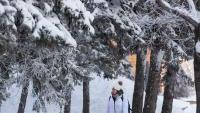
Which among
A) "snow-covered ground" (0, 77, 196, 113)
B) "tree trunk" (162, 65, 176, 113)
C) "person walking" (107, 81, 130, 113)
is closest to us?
"person walking" (107, 81, 130, 113)

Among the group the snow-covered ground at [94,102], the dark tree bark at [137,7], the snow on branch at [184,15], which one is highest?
the dark tree bark at [137,7]

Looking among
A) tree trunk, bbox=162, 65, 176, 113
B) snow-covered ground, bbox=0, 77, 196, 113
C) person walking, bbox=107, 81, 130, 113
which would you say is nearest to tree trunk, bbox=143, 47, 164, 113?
tree trunk, bbox=162, 65, 176, 113

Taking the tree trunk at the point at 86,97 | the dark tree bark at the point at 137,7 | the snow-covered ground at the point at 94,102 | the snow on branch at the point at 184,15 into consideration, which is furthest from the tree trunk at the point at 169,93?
the snow on branch at the point at 184,15

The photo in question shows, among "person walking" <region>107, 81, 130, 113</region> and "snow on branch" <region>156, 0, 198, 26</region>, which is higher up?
"snow on branch" <region>156, 0, 198, 26</region>

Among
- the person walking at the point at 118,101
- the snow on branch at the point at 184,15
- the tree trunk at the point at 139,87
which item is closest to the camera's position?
the snow on branch at the point at 184,15

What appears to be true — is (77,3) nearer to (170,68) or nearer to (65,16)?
(65,16)

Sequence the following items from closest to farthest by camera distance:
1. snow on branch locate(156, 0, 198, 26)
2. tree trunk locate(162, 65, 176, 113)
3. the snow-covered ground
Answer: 1. snow on branch locate(156, 0, 198, 26)
2. tree trunk locate(162, 65, 176, 113)
3. the snow-covered ground

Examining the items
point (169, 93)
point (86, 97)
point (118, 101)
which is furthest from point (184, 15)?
point (86, 97)

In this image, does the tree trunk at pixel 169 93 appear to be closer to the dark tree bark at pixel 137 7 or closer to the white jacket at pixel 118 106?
the dark tree bark at pixel 137 7

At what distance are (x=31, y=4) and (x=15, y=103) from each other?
19355mm

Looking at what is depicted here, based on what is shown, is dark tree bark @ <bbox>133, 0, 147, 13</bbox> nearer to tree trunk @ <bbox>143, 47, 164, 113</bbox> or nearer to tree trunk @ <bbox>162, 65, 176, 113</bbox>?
tree trunk @ <bbox>143, 47, 164, 113</bbox>

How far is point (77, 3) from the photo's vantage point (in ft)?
37.2

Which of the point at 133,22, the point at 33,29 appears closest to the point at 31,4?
the point at 33,29

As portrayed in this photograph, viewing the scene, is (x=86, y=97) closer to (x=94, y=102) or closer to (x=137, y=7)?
(x=94, y=102)
